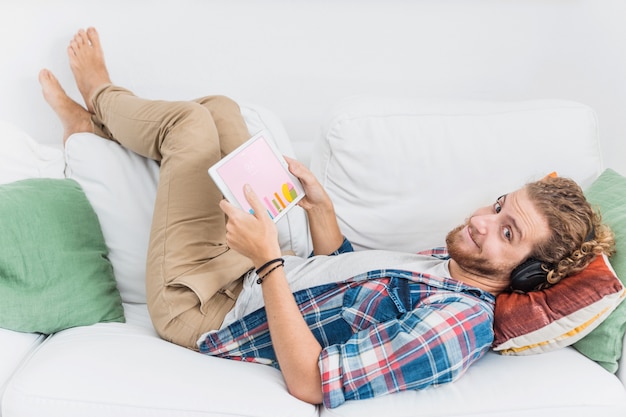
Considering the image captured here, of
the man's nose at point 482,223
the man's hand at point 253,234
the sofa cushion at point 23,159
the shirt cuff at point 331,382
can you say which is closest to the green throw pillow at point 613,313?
the man's nose at point 482,223

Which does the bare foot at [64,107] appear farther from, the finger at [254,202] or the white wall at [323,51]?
the finger at [254,202]

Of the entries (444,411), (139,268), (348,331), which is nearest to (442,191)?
(348,331)

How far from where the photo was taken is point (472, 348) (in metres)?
1.25

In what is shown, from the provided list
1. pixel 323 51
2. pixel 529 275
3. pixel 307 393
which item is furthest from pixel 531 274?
pixel 323 51

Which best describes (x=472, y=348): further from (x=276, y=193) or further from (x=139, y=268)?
(x=139, y=268)

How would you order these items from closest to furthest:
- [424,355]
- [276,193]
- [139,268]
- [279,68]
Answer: [424,355], [276,193], [139,268], [279,68]

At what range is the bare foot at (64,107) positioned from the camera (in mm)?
1784

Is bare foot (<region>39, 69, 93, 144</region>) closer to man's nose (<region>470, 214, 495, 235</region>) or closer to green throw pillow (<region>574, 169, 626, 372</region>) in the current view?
man's nose (<region>470, 214, 495, 235</region>)

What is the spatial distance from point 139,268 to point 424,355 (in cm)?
82

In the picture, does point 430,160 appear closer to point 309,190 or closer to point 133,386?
point 309,190

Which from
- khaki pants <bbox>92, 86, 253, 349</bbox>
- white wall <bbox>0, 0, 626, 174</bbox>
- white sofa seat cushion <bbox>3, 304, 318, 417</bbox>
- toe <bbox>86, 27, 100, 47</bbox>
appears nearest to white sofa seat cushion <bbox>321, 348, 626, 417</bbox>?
white sofa seat cushion <bbox>3, 304, 318, 417</bbox>

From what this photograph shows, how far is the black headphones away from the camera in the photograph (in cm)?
135

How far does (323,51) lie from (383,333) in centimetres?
109

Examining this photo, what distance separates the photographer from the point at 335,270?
147cm
